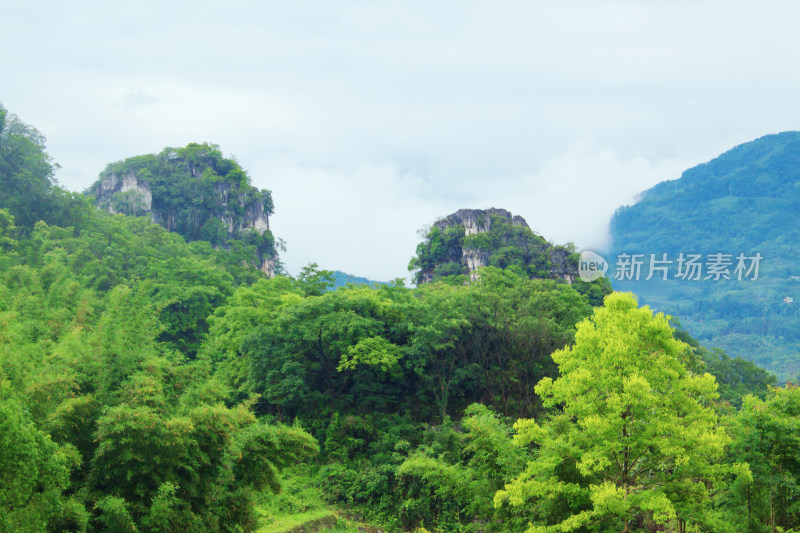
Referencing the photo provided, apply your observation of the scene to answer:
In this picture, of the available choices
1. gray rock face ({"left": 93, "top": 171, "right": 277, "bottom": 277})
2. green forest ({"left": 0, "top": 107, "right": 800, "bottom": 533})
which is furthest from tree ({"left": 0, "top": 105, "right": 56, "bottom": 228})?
gray rock face ({"left": 93, "top": 171, "right": 277, "bottom": 277})

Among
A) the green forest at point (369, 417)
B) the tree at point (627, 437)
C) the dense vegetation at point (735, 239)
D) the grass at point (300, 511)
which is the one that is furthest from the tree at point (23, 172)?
the dense vegetation at point (735, 239)

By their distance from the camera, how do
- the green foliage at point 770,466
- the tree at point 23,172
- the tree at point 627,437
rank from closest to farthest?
the tree at point 627,437 → the green foliage at point 770,466 → the tree at point 23,172

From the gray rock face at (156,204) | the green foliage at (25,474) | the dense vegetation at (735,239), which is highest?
the dense vegetation at (735,239)

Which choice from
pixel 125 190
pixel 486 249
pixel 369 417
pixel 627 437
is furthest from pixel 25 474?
pixel 125 190

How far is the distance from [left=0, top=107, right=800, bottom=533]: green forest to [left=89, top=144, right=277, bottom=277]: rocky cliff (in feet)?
84.3

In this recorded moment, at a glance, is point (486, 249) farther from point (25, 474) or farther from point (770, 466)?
point (25, 474)

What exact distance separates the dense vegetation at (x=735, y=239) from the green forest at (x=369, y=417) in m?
62.3

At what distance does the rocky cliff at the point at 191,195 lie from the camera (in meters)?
59.8

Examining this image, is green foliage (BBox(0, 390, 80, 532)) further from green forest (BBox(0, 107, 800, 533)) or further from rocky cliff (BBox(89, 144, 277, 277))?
rocky cliff (BBox(89, 144, 277, 277))

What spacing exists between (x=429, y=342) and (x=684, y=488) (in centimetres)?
1292

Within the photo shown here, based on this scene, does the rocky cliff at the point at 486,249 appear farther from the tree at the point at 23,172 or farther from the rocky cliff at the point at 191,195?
the tree at the point at 23,172

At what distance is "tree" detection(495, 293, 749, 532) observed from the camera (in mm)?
11828

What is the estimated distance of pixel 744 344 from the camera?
287ft

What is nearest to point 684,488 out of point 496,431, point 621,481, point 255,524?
point 621,481
